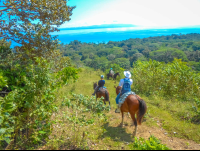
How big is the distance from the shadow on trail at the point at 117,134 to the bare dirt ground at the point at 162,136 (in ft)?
0.81

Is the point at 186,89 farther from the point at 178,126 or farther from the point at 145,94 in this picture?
the point at 178,126

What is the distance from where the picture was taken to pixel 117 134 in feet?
16.4

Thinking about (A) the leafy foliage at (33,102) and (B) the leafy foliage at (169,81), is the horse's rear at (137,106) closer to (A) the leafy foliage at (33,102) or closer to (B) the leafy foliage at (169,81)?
(A) the leafy foliage at (33,102)

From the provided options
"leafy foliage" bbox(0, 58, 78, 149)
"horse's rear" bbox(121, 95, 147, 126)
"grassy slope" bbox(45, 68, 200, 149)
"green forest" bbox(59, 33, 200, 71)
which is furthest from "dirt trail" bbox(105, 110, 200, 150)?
"green forest" bbox(59, 33, 200, 71)

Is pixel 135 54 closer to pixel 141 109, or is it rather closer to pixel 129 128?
pixel 129 128

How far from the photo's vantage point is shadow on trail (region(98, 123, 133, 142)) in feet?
15.3

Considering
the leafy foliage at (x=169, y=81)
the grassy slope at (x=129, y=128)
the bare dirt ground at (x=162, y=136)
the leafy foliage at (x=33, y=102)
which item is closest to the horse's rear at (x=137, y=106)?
the bare dirt ground at (x=162, y=136)

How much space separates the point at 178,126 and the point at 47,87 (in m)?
5.45

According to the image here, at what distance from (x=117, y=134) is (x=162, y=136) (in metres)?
1.73

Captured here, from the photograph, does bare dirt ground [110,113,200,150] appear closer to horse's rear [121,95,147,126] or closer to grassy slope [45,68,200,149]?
grassy slope [45,68,200,149]

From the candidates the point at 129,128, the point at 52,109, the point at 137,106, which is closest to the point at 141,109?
the point at 137,106

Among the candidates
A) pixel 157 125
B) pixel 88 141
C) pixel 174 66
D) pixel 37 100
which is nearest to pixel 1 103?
pixel 37 100

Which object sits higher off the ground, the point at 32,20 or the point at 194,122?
the point at 32,20

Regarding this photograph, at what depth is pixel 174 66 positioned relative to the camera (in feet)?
33.1
